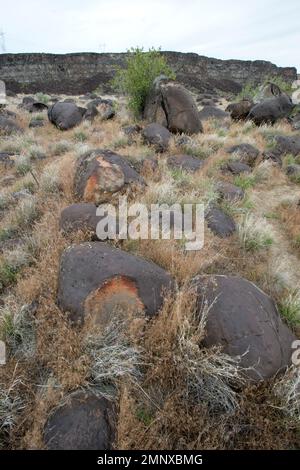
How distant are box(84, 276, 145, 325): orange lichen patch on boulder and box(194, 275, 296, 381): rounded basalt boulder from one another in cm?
59

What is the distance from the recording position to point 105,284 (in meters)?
3.15

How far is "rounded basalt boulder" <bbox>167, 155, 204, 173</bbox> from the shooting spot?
7320mm

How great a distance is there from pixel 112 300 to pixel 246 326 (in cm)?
118

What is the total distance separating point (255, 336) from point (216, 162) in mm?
5702

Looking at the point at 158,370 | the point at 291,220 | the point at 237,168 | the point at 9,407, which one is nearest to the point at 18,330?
the point at 9,407

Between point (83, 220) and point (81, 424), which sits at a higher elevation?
point (83, 220)

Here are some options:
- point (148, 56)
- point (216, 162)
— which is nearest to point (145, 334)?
point (216, 162)

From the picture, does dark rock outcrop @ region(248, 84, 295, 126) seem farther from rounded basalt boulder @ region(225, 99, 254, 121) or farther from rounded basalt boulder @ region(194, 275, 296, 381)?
rounded basalt boulder @ region(194, 275, 296, 381)

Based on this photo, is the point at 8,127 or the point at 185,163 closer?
the point at 185,163

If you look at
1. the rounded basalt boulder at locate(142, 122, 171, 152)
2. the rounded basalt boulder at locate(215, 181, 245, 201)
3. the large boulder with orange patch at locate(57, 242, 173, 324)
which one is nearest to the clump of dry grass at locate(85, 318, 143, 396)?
the large boulder with orange patch at locate(57, 242, 173, 324)

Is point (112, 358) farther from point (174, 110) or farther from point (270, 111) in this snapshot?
point (270, 111)

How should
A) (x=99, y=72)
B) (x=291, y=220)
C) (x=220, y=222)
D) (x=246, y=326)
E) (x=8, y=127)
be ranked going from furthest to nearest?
(x=99, y=72) → (x=8, y=127) → (x=291, y=220) → (x=220, y=222) → (x=246, y=326)

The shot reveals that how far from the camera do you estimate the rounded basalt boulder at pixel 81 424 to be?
2.32m

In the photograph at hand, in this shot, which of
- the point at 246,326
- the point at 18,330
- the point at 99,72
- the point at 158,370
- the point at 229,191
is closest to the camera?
the point at 158,370
